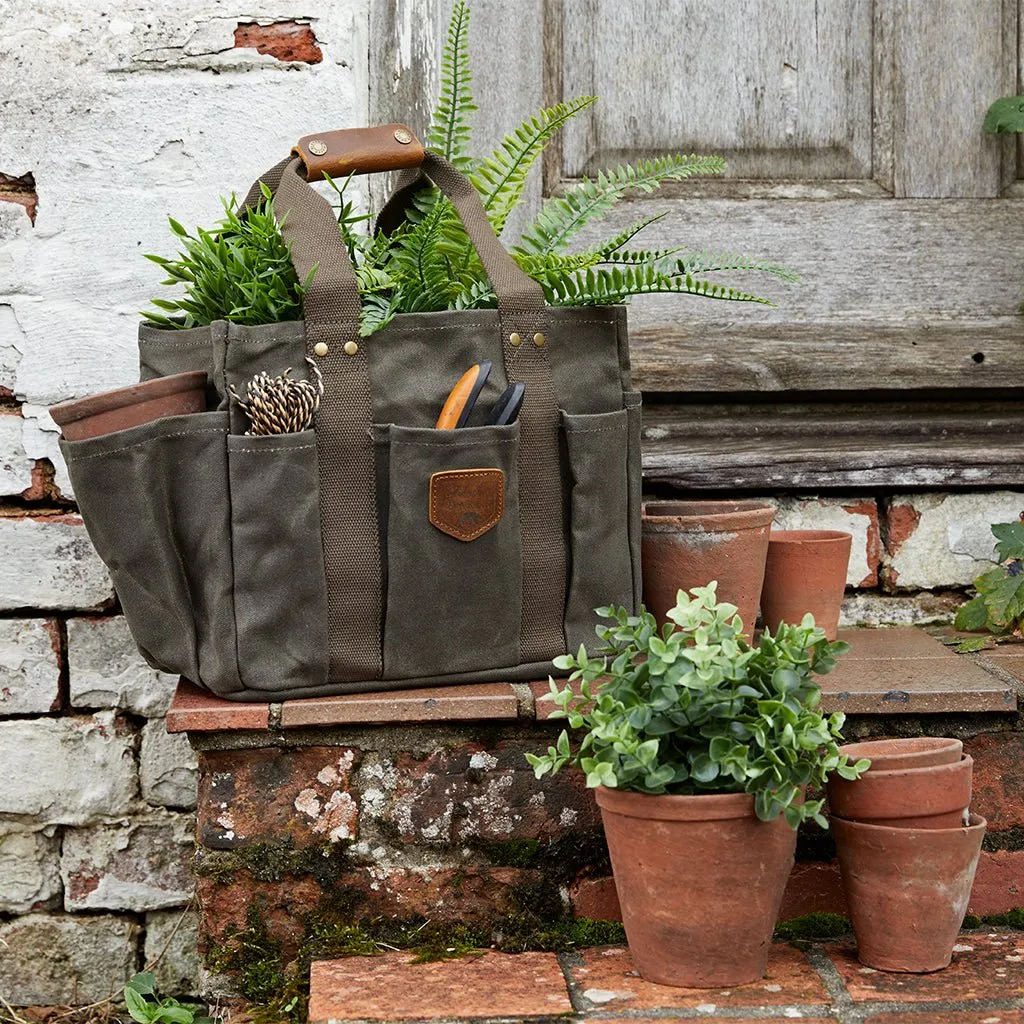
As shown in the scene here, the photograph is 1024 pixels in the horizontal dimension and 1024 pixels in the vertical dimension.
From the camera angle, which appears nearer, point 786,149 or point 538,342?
point 538,342

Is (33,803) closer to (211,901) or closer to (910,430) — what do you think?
(211,901)

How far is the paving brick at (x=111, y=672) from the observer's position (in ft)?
7.06

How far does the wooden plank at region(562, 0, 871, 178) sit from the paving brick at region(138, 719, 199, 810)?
139 centimetres

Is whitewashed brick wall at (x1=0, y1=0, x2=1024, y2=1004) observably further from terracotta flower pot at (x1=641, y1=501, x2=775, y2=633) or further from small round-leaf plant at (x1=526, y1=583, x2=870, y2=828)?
small round-leaf plant at (x1=526, y1=583, x2=870, y2=828)

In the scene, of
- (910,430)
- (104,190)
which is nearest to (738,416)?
(910,430)

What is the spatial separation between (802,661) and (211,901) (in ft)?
2.75

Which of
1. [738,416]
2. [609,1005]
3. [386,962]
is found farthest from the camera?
[738,416]

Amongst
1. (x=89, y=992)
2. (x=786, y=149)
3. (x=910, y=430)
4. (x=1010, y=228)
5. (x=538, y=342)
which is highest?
(x=786, y=149)

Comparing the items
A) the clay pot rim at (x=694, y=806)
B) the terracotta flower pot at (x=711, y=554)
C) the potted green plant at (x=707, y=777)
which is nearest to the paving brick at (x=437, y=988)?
the potted green plant at (x=707, y=777)

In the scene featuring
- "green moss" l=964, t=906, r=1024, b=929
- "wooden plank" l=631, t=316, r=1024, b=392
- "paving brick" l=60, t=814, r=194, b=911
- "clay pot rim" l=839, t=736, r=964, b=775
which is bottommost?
"paving brick" l=60, t=814, r=194, b=911

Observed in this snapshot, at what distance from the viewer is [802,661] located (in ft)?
4.60

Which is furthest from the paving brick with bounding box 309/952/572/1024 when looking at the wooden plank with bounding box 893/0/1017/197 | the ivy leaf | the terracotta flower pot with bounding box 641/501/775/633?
the wooden plank with bounding box 893/0/1017/197

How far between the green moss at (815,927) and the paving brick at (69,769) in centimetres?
120

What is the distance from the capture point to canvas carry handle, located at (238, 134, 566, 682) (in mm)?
1621
